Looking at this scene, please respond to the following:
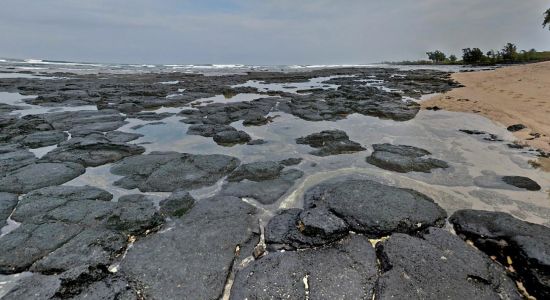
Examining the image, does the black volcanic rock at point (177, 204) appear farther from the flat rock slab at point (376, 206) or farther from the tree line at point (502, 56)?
the tree line at point (502, 56)

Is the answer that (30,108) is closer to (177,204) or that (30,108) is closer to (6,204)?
(6,204)

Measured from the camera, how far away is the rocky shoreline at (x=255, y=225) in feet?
10.9

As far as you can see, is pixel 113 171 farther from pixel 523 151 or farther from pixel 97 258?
pixel 523 151

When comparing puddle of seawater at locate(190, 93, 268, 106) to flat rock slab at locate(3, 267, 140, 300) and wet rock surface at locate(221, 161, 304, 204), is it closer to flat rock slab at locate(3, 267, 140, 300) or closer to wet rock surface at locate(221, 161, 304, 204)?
wet rock surface at locate(221, 161, 304, 204)

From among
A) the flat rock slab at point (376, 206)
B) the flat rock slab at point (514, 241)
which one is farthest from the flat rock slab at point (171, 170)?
the flat rock slab at point (514, 241)

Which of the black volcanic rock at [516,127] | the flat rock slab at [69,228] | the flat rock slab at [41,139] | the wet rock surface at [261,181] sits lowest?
the wet rock surface at [261,181]

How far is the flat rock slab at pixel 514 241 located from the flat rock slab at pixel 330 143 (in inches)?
148

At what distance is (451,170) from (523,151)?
8.84ft

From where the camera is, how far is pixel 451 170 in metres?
6.89

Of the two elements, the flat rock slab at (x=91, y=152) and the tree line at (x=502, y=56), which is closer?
the flat rock slab at (x=91, y=152)

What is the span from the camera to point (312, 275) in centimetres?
344

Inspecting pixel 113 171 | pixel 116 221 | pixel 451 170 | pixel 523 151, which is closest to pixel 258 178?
pixel 116 221

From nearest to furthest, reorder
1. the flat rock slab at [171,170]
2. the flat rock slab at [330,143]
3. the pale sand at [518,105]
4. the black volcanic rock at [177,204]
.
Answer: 1. the black volcanic rock at [177,204]
2. the flat rock slab at [171,170]
3. the flat rock slab at [330,143]
4. the pale sand at [518,105]

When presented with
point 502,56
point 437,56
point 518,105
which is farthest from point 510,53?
point 518,105
